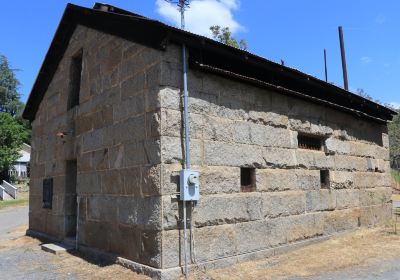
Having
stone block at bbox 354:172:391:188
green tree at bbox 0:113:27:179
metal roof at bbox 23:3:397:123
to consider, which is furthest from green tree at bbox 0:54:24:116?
stone block at bbox 354:172:391:188

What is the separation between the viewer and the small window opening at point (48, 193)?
11.7 m

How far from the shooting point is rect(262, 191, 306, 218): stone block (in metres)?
8.55

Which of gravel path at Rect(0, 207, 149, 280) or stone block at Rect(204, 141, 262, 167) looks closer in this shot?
gravel path at Rect(0, 207, 149, 280)

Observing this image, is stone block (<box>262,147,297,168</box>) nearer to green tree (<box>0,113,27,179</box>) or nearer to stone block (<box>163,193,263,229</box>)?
stone block (<box>163,193,263,229</box>)

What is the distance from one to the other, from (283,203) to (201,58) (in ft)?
11.7

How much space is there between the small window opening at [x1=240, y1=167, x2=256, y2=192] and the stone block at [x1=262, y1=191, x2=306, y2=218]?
34cm

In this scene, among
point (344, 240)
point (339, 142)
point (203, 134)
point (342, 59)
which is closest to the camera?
point (203, 134)

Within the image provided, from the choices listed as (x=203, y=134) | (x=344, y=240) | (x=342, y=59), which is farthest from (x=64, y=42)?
(x=342, y=59)

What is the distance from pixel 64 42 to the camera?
11.7 meters

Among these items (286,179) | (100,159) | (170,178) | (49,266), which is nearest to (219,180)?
(170,178)

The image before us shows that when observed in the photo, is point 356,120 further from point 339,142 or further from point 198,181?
point 198,181

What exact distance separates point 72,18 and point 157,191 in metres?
6.34

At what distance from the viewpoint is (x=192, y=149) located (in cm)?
732

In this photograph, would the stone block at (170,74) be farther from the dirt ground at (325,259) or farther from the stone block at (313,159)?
the stone block at (313,159)
